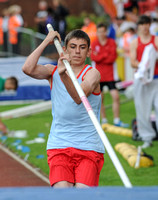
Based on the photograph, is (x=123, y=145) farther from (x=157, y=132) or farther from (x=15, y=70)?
(x=15, y=70)

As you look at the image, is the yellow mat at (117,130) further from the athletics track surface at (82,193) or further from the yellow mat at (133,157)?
the athletics track surface at (82,193)

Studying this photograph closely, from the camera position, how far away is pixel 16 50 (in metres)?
17.5

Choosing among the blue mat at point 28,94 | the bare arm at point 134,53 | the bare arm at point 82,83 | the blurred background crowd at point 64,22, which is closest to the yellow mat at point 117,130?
the bare arm at point 134,53

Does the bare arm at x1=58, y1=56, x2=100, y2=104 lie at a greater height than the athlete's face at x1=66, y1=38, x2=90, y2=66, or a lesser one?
lesser

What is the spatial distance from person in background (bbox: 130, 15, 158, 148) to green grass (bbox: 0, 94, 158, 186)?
335 millimetres

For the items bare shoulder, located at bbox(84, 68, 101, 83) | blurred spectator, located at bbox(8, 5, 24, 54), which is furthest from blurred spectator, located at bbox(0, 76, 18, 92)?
bare shoulder, located at bbox(84, 68, 101, 83)

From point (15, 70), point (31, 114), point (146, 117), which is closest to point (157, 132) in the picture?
point (146, 117)

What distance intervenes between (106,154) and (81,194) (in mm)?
5699

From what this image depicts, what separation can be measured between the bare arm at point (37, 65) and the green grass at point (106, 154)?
2.68m

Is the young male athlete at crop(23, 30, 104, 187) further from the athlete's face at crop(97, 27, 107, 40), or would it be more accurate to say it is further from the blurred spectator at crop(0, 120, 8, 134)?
the athlete's face at crop(97, 27, 107, 40)

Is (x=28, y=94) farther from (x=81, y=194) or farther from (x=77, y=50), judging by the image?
(x=81, y=194)

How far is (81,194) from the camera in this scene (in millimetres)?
3080

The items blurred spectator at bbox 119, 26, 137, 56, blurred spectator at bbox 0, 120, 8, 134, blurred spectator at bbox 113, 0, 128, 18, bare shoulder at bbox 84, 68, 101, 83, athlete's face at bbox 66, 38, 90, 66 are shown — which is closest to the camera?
bare shoulder at bbox 84, 68, 101, 83

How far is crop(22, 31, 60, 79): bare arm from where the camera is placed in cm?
464
